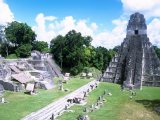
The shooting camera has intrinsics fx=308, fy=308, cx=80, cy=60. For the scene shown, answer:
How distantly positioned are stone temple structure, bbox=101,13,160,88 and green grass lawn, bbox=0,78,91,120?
1688cm

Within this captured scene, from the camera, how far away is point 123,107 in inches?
1503

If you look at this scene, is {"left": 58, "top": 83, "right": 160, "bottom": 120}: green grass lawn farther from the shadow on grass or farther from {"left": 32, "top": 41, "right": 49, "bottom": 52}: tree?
{"left": 32, "top": 41, "right": 49, "bottom": 52}: tree

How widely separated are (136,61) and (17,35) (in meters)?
33.7

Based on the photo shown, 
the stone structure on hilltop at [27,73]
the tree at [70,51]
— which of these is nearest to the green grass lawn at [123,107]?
the stone structure on hilltop at [27,73]

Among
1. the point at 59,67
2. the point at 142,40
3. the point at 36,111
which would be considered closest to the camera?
the point at 36,111

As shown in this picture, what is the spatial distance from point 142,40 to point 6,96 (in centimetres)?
3320

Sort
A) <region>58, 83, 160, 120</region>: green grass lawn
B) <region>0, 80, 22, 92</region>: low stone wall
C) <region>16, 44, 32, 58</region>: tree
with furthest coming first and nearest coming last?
<region>16, 44, 32, 58</region>: tree, <region>0, 80, 22, 92</region>: low stone wall, <region>58, 83, 160, 120</region>: green grass lawn

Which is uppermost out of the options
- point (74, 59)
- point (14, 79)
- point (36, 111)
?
point (74, 59)

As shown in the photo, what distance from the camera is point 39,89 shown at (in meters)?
48.3

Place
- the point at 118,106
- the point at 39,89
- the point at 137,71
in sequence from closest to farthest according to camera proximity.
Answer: the point at 118,106, the point at 39,89, the point at 137,71

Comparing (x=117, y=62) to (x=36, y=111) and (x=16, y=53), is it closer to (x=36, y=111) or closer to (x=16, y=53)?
(x=16, y=53)

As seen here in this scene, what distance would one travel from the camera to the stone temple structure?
59406 mm

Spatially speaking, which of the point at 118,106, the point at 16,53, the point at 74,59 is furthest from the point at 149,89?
the point at 16,53

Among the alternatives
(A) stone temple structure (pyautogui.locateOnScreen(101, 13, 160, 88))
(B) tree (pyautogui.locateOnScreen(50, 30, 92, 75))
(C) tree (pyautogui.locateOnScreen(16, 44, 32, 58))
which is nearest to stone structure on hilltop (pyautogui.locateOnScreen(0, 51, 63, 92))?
(B) tree (pyautogui.locateOnScreen(50, 30, 92, 75))
